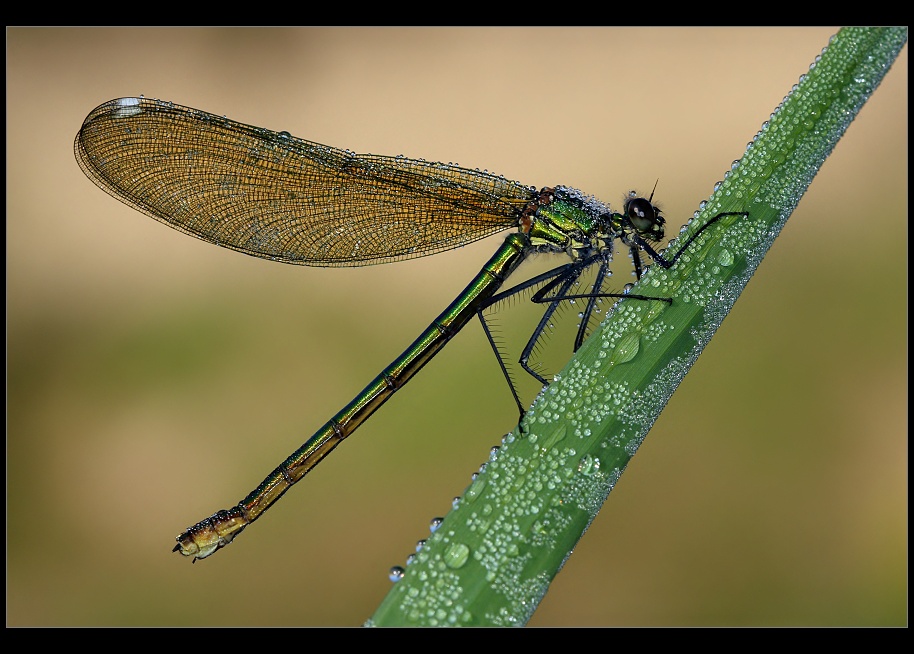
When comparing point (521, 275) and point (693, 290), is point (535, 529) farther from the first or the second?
point (521, 275)

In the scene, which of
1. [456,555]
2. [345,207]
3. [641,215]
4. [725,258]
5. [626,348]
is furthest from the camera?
[345,207]

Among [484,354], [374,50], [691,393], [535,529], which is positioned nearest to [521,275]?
[484,354]

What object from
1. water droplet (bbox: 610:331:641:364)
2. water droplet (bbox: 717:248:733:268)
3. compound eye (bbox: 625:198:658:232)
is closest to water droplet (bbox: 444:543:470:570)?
water droplet (bbox: 610:331:641:364)

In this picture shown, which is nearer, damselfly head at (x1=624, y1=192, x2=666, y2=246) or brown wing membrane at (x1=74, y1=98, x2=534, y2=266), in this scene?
damselfly head at (x1=624, y1=192, x2=666, y2=246)

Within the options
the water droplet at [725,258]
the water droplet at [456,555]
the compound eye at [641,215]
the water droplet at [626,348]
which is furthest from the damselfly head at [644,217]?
the water droplet at [456,555]

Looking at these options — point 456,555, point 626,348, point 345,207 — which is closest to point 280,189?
point 345,207

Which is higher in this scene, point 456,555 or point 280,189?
point 280,189

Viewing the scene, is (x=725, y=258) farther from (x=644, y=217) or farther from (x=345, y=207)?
(x=345, y=207)

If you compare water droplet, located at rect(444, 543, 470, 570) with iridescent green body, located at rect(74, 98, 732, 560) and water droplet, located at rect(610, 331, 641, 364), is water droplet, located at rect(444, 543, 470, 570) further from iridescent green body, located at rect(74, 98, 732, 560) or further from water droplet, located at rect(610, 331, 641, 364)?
iridescent green body, located at rect(74, 98, 732, 560)
